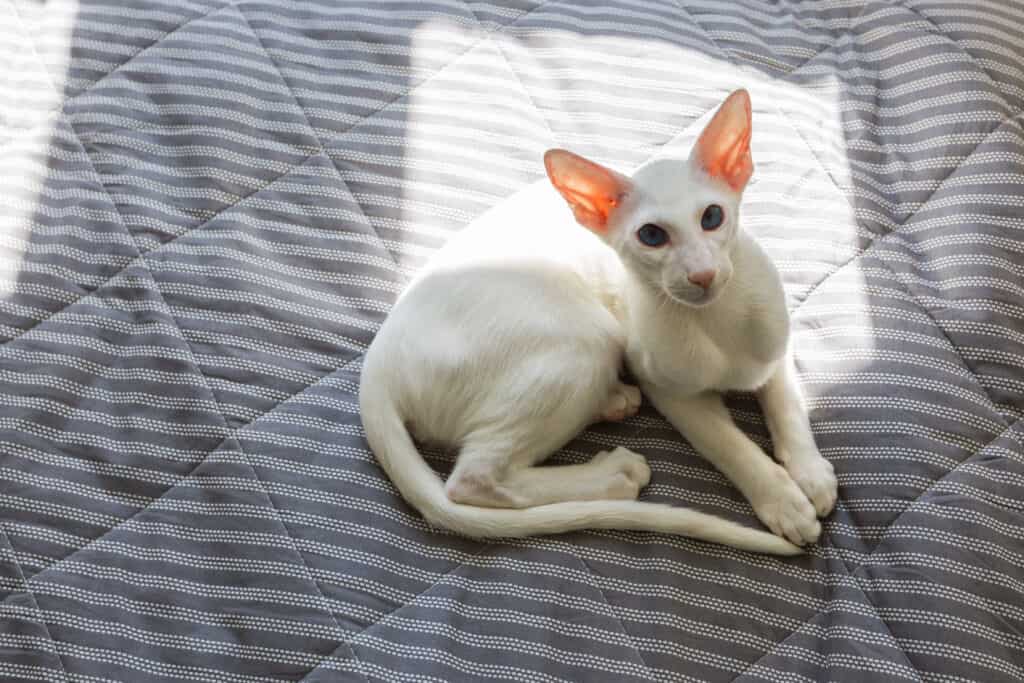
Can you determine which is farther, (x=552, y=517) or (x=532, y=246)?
(x=532, y=246)

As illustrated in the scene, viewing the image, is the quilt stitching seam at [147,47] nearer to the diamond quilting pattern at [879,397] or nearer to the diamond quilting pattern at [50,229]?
the diamond quilting pattern at [50,229]

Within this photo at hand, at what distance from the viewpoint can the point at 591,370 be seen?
1501mm

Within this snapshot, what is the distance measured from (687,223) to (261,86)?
0.98 m

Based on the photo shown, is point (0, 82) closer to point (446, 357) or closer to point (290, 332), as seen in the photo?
point (290, 332)

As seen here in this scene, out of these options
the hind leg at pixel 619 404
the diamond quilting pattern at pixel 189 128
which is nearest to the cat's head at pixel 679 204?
the hind leg at pixel 619 404

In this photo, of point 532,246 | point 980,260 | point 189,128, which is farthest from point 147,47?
point 980,260

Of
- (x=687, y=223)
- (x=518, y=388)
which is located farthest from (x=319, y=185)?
(x=687, y=223)

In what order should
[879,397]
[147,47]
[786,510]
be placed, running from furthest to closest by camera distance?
[147,47], [879,397], [786,510]

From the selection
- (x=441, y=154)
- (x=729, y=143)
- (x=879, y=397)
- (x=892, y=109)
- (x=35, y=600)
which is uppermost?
(x=729, y=143)

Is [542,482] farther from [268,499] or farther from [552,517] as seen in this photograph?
[268,499]

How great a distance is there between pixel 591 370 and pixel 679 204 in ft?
0.95

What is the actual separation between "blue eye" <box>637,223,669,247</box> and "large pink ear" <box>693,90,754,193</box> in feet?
0.36

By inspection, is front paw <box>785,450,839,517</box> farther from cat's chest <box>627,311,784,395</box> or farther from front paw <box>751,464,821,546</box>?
cat's chest <box>627,311,784,395</box>

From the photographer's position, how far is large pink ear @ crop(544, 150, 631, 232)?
4.44 ft
